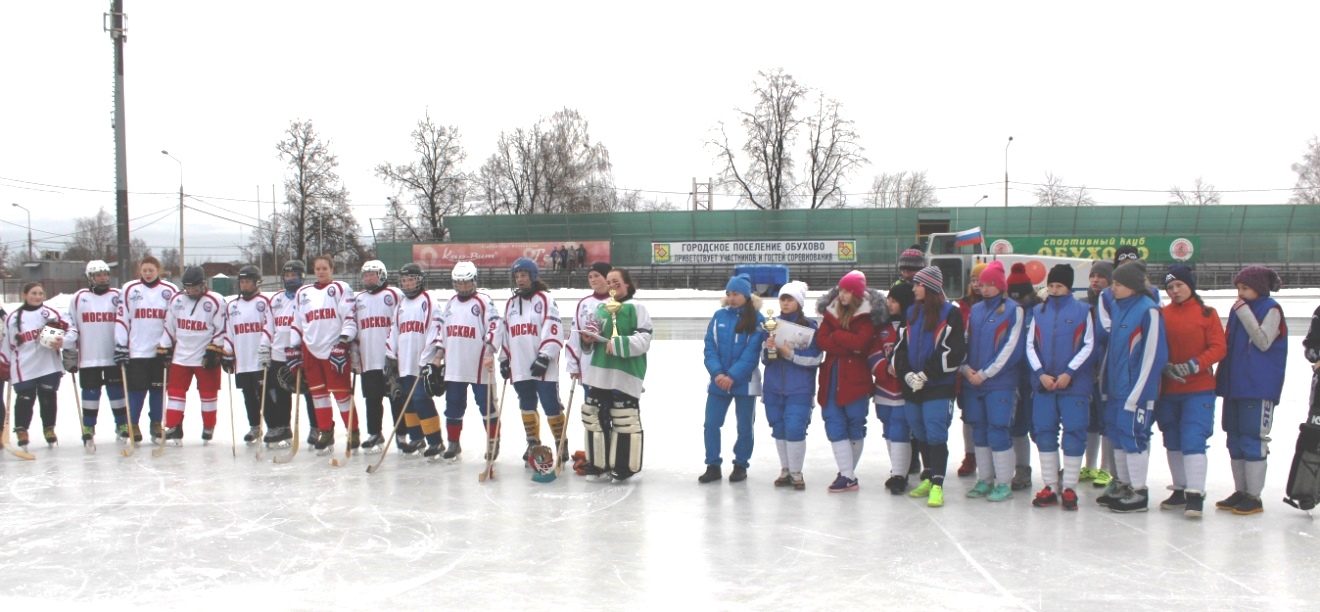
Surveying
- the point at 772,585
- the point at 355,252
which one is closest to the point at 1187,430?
the point at 772,585

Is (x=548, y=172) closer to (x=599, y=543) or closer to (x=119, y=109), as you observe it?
(x=119, y=109)

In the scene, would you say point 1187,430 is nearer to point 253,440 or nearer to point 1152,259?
point 253,440

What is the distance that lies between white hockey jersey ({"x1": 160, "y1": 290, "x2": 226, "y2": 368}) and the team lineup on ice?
3cm

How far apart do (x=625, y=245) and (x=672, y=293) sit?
7.24 metres

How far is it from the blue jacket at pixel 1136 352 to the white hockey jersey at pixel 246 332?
7.11 metres

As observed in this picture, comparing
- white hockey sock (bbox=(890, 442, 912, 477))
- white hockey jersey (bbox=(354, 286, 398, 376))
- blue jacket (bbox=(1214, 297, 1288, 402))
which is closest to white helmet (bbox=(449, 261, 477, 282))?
white hockey jersey (bbox=(354, 286, 398, 376))

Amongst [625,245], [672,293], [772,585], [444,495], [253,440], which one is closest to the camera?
[772,585]

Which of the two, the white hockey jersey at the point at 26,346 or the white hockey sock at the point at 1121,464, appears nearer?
the white hockey sock at the point at 1121,464

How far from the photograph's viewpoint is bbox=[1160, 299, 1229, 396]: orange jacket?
5.57 metres

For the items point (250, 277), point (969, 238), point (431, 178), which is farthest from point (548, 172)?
point (250, 277)

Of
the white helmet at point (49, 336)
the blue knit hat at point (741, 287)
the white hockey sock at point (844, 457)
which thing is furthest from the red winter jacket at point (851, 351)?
the white helmet at point (49, 336)

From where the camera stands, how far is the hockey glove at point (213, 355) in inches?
325

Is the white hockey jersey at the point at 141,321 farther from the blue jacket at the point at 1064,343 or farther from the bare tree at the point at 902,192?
the bare tree at the point at 902,192

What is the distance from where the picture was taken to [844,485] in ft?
21.1
